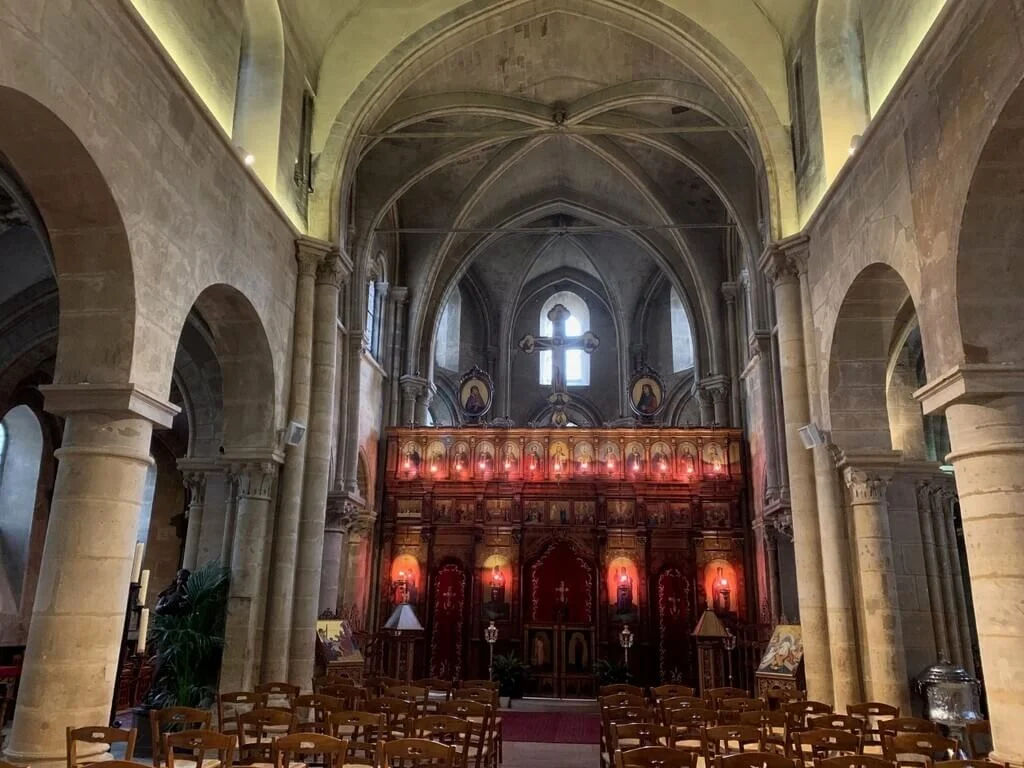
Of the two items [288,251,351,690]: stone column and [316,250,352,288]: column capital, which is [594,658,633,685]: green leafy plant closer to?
[288,251,351,690]: stone column

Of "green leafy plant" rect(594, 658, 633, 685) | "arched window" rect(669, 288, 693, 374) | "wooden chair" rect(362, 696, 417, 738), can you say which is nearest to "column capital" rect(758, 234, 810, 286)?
"wooden chair" rect(362, 696, 417, 738)

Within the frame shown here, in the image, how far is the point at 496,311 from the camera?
32.0m

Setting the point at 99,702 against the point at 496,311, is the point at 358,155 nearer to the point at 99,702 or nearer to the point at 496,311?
the point at 99,702

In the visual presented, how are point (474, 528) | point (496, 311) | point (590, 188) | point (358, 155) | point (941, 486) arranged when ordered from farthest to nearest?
1. point (496, 311)
2. point (590, 188)
3. point (474, 528)
4. point (358, 155)
5. point (941, 486)

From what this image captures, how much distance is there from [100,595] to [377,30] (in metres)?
12.0

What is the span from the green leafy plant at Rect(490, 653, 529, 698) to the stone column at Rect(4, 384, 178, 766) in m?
12.5

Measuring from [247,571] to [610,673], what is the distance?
10.7m

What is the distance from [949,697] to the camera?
1184 cm

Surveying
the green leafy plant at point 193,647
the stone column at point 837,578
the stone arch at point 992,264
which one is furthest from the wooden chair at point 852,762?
the green leafy plant at point 193,647

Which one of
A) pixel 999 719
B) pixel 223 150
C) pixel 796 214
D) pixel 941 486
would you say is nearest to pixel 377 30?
pixel 223 150

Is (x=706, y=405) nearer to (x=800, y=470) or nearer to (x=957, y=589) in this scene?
(x=957, y=589)

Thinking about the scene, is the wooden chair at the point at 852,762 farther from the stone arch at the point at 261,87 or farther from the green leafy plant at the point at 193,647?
the stone arch at the point at 261,87

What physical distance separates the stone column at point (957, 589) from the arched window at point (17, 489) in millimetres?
20631

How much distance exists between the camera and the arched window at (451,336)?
31.9 meters
